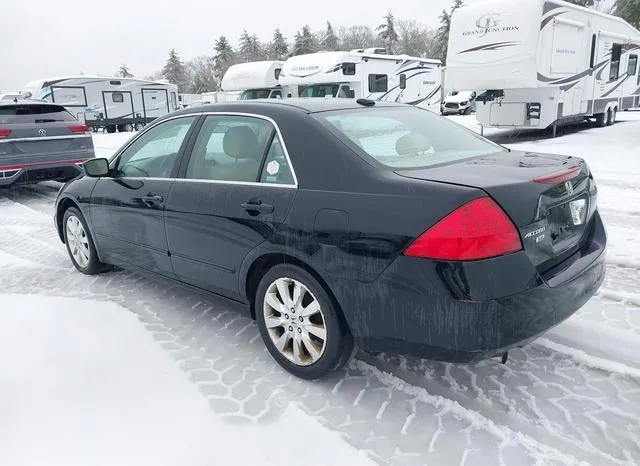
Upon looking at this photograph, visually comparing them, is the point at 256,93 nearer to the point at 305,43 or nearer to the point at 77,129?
the point at 77,129

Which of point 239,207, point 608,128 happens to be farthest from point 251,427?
point 608,128

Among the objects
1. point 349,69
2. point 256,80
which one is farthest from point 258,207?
point 256,80

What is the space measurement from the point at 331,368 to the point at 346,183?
3.28 ft

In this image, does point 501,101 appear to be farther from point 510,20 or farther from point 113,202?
point 113,202

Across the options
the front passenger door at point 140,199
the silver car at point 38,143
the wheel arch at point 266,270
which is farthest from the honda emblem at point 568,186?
the silver car at point 38,143

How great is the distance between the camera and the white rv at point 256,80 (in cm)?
2105

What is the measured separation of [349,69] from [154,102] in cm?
1794

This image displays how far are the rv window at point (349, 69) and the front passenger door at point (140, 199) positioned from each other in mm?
14442

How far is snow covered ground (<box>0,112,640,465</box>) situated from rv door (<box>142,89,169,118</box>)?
2925cm

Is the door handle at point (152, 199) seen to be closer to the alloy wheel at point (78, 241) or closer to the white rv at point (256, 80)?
the alloy wheel at point (78, 241)

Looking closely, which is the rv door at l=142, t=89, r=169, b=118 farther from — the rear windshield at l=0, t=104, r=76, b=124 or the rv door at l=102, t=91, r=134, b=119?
the rear windshield at l=0, t=104, r=76, b=124

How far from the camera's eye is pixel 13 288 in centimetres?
453

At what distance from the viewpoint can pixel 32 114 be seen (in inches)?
326

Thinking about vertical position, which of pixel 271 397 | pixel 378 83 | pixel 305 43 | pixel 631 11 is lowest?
pixel 271 397
